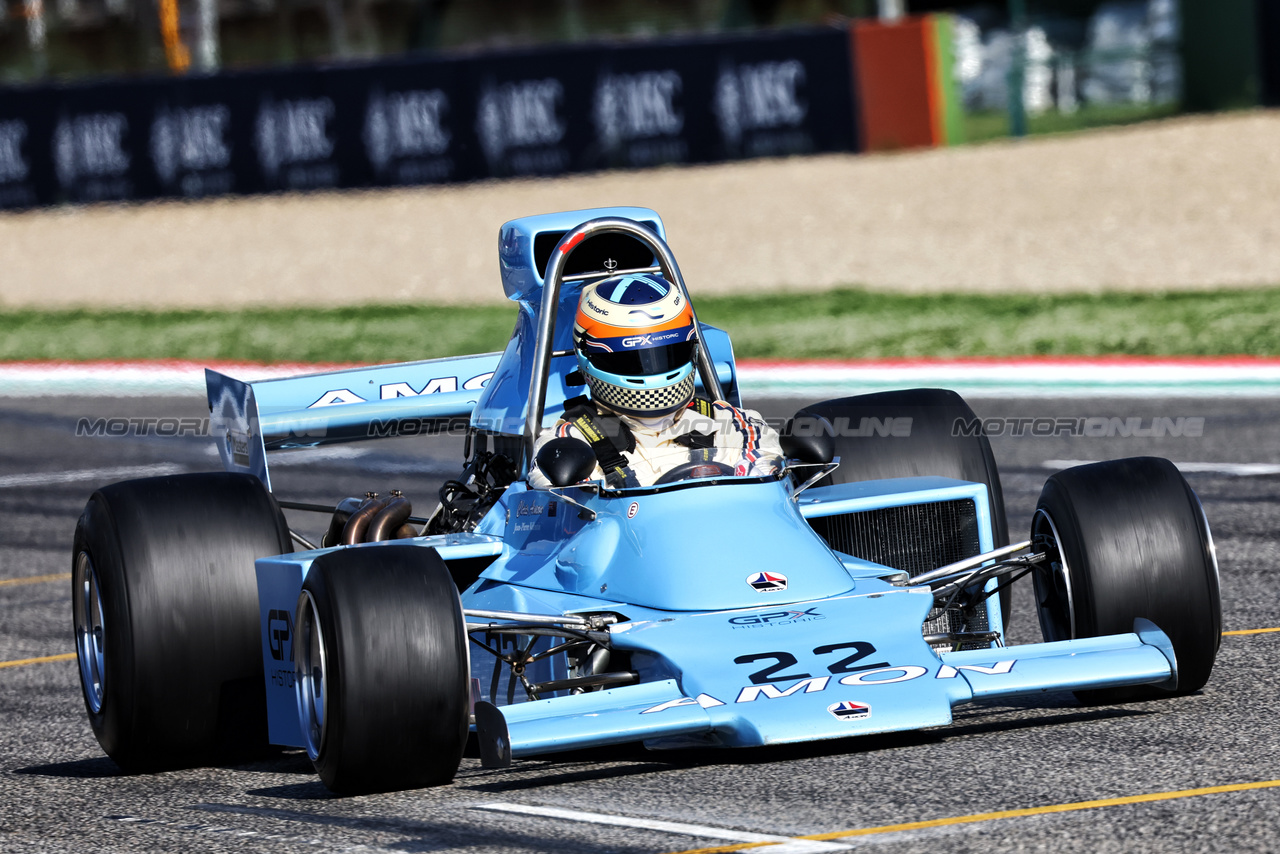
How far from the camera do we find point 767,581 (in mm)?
6461

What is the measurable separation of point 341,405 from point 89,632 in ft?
6.01

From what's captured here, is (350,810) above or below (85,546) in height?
below

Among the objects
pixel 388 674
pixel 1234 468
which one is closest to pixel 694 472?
pixel 388 674

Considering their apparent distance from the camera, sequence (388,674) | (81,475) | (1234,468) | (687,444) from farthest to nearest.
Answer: (81,475)
(1234,468)
(687,444)
(388,674)

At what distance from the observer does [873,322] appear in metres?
19.1

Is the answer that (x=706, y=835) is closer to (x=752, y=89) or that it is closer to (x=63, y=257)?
(x=752, y=89)

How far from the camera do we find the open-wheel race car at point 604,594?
6.02m

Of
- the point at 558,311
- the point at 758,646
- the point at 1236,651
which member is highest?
the point at 558,311

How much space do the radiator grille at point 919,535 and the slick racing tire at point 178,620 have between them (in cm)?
204

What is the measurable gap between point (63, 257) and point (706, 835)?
79.7 ft

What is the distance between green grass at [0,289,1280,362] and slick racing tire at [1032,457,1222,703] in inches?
395

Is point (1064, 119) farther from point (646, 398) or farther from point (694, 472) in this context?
point (694, 472)

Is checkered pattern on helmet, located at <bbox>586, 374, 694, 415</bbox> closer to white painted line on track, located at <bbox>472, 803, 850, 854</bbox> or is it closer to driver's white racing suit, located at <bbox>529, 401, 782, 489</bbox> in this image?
driver's white racing suit, located at <bbox>529, 401, 782, 489</bbox>

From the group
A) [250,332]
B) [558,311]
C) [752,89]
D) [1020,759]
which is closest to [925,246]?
[752,89]
